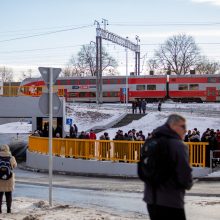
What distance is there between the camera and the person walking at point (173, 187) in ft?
17.3

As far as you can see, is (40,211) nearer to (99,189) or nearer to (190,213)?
(190,213)

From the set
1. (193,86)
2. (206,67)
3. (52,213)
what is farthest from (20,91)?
(206,67)

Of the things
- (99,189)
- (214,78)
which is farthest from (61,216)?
(214,78)

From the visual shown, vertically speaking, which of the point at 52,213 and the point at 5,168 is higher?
the point at 5,168

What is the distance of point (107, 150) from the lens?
2281 cm

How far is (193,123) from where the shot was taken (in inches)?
1772

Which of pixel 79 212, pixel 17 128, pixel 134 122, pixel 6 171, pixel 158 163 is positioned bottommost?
pixel 17 128

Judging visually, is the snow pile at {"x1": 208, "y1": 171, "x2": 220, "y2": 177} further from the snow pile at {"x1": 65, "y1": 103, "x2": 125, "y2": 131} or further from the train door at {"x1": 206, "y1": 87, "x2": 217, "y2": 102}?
the train door at {"x1": 206, "y1": 87, "x2": 217, "y2": 102}

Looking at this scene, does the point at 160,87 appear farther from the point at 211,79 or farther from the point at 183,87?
the point at 211,79

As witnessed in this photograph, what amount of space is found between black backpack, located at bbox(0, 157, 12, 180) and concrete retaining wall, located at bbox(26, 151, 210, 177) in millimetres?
10757

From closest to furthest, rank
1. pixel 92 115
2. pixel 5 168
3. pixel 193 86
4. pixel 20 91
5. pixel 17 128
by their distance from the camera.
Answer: pixel 5 168, pixel 20 91, pixel 17 128, pixel 92 115, pixel 193 86

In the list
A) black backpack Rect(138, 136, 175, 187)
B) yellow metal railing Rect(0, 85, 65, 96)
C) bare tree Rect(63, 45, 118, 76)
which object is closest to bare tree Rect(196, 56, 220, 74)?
bare tree Rect(63, 45, 118, 76)

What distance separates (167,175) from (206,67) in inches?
4225

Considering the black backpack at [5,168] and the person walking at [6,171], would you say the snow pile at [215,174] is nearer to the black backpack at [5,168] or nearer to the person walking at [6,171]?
the person walking at [6,171]
